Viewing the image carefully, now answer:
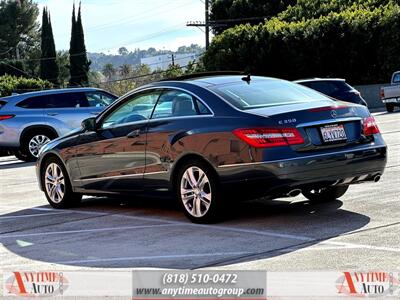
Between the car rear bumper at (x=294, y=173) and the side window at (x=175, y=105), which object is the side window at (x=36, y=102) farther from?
the car rear bumper at (x=294, y=173)

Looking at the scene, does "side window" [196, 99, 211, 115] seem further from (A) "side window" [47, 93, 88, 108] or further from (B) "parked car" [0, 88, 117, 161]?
(A) "side window" [47, 93, 88, 108]

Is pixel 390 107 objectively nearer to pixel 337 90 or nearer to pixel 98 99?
pixel 337 90

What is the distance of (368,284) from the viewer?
5469mm

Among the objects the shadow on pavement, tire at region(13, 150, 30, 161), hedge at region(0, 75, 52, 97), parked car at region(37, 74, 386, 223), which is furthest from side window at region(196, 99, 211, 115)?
hedge at region(0, 75, 52, 97)

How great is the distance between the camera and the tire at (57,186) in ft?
33.8

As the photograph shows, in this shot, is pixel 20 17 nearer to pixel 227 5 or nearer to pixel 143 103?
pixel 227 5

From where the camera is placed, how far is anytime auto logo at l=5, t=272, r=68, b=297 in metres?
5.87

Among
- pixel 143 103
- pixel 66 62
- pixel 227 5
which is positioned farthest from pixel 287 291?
pixel 66 62

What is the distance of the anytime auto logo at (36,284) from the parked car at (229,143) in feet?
7.42

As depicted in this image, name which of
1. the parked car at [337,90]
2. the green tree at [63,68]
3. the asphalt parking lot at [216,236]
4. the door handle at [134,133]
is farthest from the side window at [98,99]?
the green tree at [63,68]

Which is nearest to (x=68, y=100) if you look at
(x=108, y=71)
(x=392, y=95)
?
(x=392, y=95)

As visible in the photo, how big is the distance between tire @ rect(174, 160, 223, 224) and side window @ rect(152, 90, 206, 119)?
0.61 metres

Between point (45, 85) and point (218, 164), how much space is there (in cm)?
5472

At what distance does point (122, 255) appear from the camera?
23.2ft
